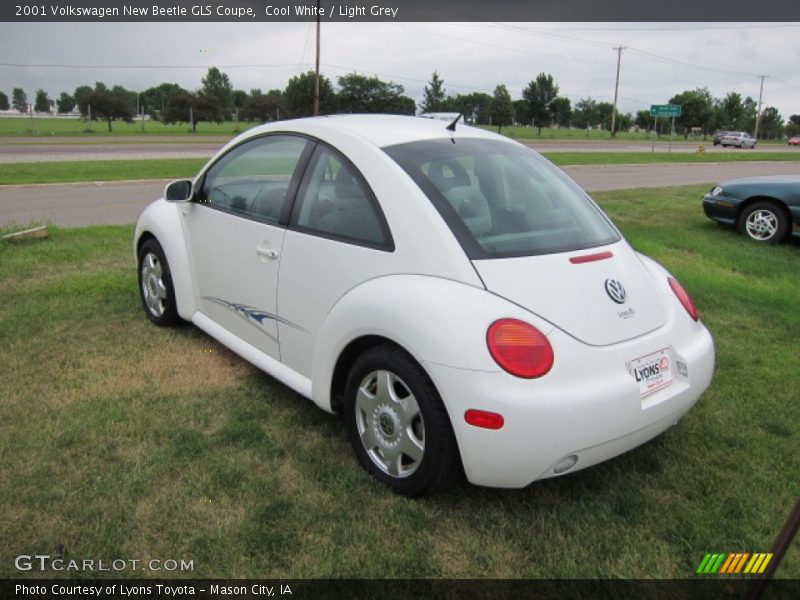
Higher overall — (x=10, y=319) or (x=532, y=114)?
(x=532, y=114)

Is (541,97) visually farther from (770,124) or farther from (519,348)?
(519,348)

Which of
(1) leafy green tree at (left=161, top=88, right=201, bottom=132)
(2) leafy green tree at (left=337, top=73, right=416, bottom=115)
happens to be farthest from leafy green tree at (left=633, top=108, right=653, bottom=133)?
(1) leafy green tree at (left=161, top=88, right=201, bottom=132)

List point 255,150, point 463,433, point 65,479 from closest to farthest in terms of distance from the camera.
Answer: point 463,433
point 65,479
point 255,150

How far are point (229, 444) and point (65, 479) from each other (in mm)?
747

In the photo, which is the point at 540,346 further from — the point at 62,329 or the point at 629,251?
the point at 62,329

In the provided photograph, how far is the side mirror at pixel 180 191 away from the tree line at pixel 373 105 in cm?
1811

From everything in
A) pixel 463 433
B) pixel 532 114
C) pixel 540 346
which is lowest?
pixel 463 433

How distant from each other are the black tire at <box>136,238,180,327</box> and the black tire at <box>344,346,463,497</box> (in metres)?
2.20

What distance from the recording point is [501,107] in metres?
63.2

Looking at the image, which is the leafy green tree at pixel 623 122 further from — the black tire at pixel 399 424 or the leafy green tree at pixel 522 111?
the black tire at pixel 399 424

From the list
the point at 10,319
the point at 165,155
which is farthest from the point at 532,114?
the point at 10,319

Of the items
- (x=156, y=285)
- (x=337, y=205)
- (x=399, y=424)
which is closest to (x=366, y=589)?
(x=399, y=424)

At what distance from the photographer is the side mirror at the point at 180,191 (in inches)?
169

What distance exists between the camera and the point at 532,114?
71.2 metres
